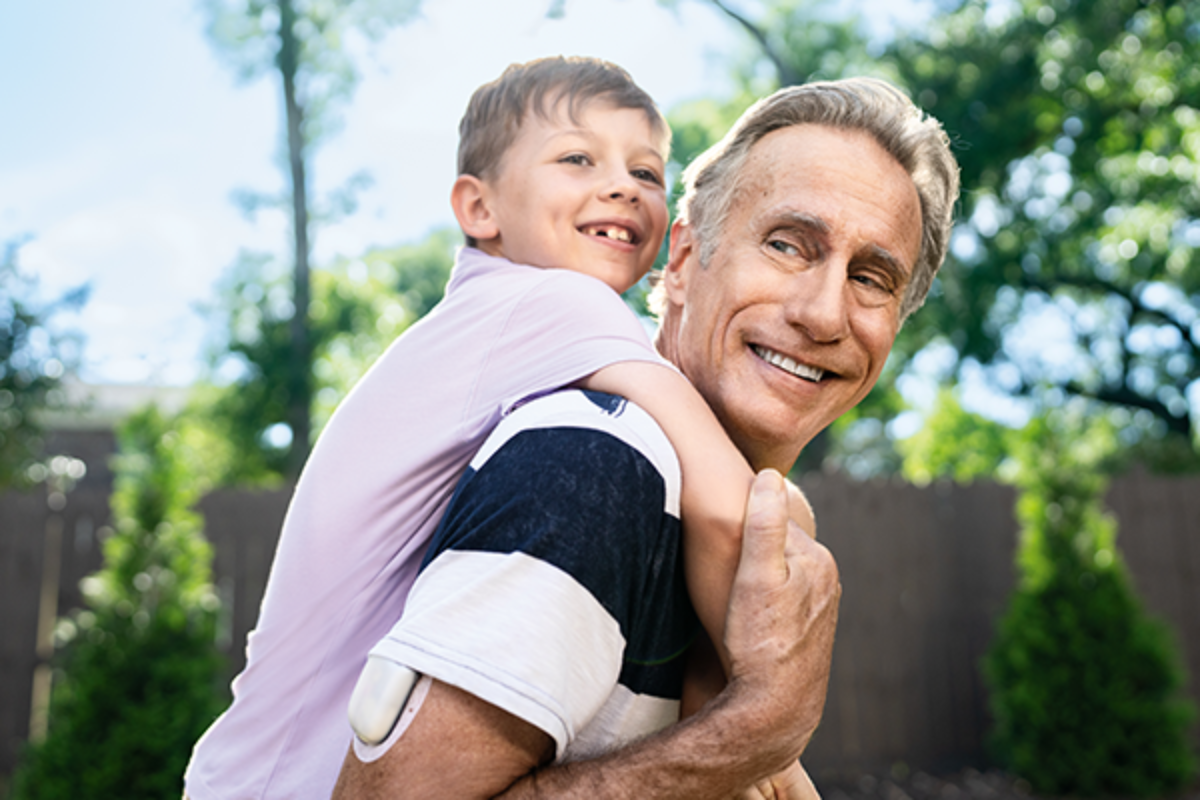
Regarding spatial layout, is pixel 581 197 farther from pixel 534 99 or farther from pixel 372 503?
pixel 372 503

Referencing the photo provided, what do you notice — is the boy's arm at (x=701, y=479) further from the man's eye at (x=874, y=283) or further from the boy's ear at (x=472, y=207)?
the boy's ear at (x=472, y=207)

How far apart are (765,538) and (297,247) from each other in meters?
15.5

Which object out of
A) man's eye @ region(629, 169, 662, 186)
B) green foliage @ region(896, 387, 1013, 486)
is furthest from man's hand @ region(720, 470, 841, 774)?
green foliage @ region(896, 387, 1013, 486)

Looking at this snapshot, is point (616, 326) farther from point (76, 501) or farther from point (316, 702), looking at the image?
point (76, 501)

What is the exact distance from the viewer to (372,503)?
53.1 inches

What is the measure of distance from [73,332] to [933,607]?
46.9 feet

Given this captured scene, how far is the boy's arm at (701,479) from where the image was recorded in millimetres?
1177

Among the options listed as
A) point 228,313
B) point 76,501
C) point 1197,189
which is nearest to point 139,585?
point 76,501

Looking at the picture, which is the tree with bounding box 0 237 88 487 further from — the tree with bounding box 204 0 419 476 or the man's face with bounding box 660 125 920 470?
the man's face with bounding box 660 125 920 470

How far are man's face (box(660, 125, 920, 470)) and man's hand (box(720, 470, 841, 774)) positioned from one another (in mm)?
459

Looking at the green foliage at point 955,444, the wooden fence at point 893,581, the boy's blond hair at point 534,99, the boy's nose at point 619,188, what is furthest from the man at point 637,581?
the green foliage at point 955,444

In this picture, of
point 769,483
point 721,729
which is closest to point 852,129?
point 769,483

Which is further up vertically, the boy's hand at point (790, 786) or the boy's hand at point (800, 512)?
the boy's hand at point (800, 512)

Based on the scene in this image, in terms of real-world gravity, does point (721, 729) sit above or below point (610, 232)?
below
